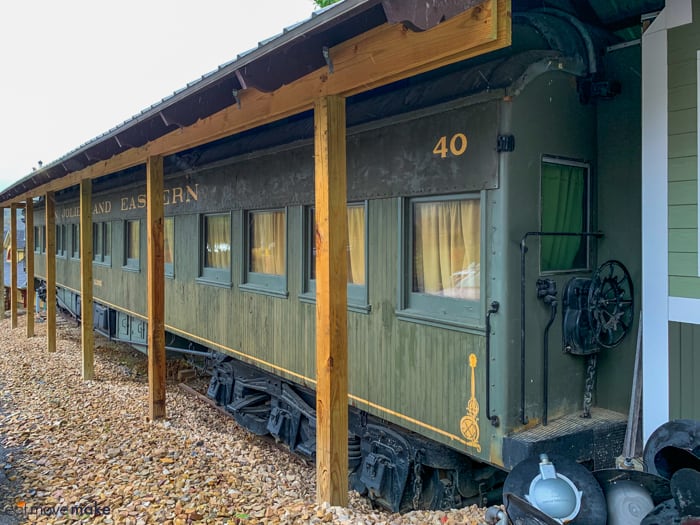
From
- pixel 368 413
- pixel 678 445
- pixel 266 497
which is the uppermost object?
pixel 678 445

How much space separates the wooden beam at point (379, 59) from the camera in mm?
2277

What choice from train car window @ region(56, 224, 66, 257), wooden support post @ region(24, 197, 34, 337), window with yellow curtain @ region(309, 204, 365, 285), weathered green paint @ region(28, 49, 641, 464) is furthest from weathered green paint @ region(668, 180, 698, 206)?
train car window @ region(56, 224, 66, 257)

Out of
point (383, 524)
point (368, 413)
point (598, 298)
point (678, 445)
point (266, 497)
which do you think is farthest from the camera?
point (368, 413)

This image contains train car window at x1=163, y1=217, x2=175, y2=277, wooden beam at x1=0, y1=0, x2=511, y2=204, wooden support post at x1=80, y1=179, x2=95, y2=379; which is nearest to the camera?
wooden beam at x1=0, y1=0, x2=511, y2=204

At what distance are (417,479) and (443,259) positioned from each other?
160cm

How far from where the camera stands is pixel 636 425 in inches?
137

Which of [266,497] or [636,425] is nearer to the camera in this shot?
[636,425]

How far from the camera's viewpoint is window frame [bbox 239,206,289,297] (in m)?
5.32

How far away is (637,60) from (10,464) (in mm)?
5590

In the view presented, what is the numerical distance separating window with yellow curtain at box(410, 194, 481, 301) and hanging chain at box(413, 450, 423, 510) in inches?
46.9

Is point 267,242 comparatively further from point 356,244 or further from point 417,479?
point 417,479

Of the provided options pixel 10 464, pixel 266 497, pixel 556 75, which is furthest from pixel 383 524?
pixel 10 464

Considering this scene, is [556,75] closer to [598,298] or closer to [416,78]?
[416,78]

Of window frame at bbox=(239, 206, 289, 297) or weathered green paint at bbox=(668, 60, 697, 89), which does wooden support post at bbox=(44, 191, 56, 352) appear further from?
weathered green paint at bbox=(668, 60, 697, 89)
